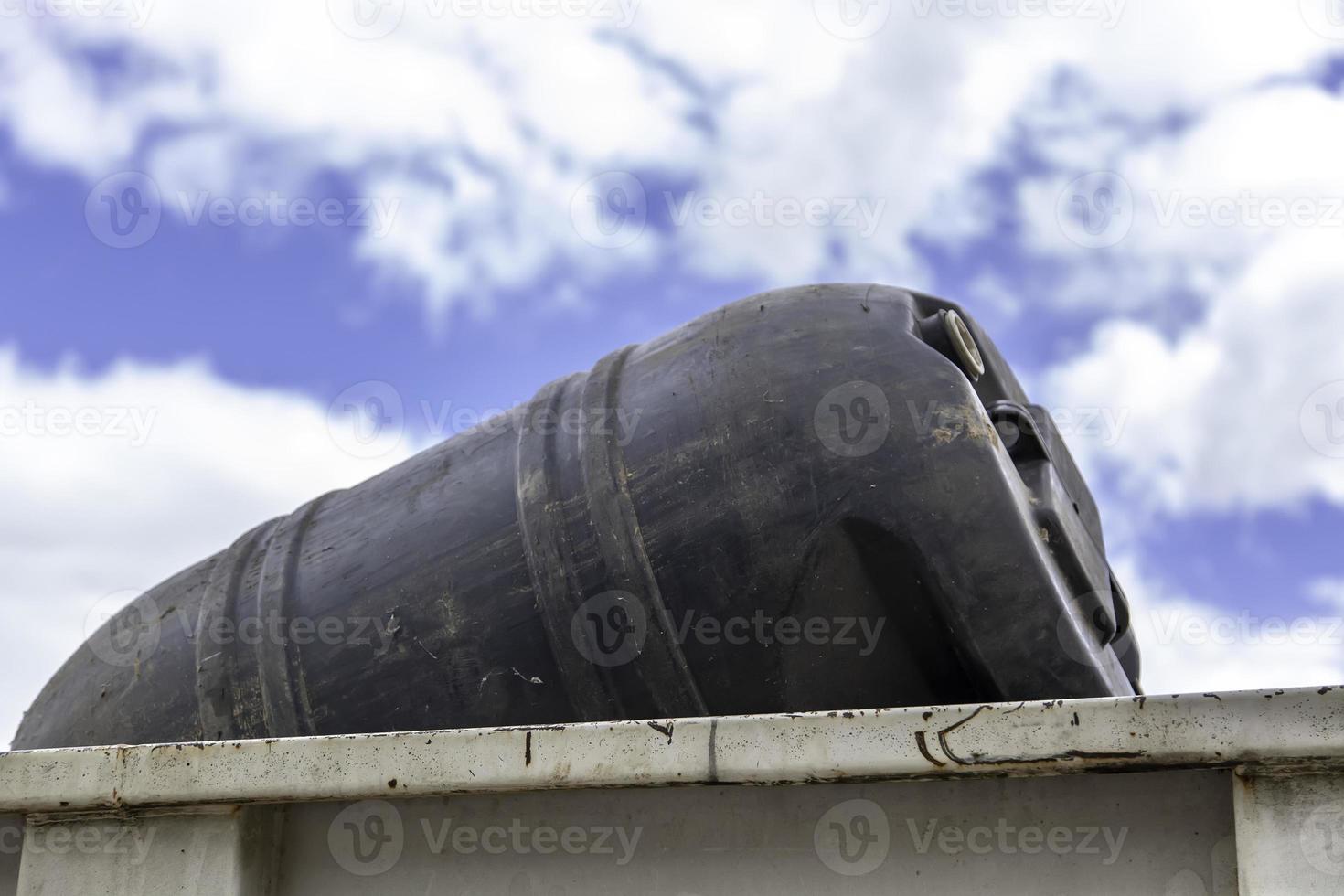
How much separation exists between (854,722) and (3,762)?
4.70 ft

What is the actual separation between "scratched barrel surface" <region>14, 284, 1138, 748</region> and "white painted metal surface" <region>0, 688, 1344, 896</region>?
800 mm

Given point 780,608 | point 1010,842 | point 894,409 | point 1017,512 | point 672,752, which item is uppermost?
point 894,409

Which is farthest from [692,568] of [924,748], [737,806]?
[924,748]

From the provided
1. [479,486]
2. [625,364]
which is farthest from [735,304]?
[479,486]

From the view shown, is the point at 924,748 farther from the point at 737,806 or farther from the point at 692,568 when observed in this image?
the point at 692,568

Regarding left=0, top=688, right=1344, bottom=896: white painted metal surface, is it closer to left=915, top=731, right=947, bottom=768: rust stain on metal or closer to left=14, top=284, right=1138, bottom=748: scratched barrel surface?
left=915, top=731, right=947, bottom=768: rust stain on metal

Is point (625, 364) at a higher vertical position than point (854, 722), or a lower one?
higher

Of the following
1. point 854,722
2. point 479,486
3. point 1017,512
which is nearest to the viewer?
point 854,722

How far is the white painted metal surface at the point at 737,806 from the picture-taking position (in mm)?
1768

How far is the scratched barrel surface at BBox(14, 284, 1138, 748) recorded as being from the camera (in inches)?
108

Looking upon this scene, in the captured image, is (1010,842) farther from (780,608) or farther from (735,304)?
(735,304)

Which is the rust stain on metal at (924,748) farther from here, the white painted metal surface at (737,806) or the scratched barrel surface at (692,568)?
the scratched barrel surface at (692,568)

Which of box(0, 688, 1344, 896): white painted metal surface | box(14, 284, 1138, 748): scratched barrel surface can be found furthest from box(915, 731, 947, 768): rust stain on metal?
box(14, 284, 1138, 748): scratched barrel surface

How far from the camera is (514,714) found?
2.90 m
